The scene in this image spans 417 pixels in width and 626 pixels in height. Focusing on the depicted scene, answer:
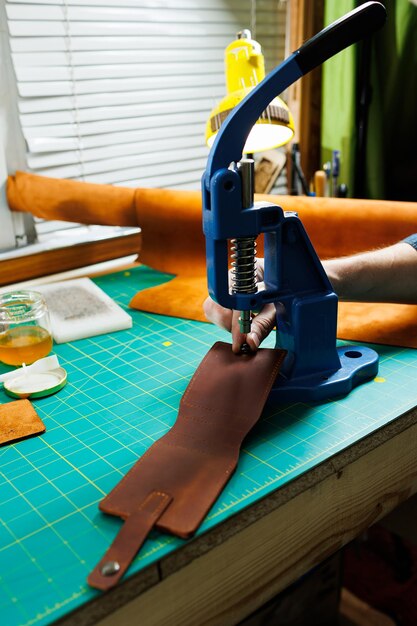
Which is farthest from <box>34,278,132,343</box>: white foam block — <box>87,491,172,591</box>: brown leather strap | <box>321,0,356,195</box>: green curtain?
<box>321,0,356,195</box>: green curtain

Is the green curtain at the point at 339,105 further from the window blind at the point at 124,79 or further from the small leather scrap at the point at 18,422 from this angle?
the small leather scrap at the point at 18,422

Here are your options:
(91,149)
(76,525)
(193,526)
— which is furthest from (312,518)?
(91,149)

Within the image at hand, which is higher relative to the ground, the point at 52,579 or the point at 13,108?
the point at 13,108

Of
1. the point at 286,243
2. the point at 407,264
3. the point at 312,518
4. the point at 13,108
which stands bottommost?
the point at 312,518

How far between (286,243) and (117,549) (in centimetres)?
48

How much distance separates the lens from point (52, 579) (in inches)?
23.5

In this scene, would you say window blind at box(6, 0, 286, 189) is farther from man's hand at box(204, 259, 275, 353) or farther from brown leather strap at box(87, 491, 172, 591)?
brown leather strap at box(87, 491, 172, 591)

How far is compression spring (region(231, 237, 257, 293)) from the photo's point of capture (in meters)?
0.78

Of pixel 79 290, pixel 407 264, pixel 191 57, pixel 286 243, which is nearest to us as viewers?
pixel 286 243

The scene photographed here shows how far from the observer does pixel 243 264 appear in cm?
79

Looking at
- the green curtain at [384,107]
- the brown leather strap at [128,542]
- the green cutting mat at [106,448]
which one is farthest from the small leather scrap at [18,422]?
the green curtain at [384,107]

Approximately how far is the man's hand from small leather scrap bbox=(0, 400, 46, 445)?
32 cm

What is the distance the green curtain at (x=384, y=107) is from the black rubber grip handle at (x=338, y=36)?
3.58ft

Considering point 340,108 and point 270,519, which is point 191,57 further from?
point 270,519
